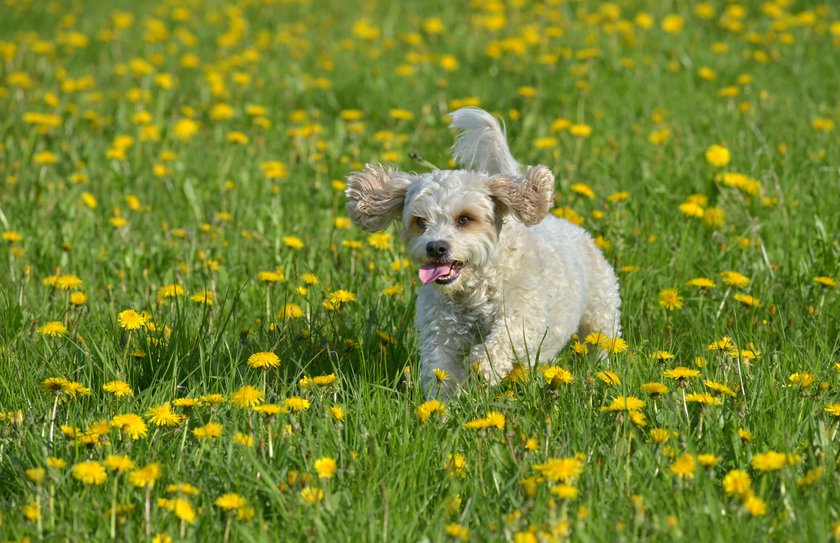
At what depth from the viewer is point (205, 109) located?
9.04 meters

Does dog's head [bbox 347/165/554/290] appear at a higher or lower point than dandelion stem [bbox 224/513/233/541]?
higher

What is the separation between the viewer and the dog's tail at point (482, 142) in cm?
490

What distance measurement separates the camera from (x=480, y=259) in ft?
14.7

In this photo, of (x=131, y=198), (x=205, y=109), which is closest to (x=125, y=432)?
(x=131, y=198)

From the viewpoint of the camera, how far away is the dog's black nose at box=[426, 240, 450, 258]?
4.34 m

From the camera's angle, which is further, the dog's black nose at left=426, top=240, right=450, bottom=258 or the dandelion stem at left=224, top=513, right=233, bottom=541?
the dog's black nose at left=426, top=240, right=450, bottom=258

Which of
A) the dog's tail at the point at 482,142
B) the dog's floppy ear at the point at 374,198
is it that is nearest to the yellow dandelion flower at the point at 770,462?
the dog's floppy ear at the point at 374,198

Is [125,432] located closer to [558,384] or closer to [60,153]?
[558,384]

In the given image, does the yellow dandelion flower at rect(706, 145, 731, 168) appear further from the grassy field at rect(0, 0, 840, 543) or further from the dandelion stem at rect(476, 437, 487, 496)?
the dandelion stem at rect(476, 437, 487, 496)

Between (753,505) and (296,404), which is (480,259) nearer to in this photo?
(296,404)

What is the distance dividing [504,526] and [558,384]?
2.56 feet

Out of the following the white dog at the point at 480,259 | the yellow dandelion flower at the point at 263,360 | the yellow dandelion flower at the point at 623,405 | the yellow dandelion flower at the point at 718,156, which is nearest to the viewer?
the yellow dandelion flower at the point at 623,405

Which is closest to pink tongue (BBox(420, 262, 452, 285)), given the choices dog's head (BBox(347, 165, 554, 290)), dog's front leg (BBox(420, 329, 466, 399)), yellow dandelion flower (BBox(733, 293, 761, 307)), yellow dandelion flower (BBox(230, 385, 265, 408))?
dog's head (BBox(347, 165, 554, 290))

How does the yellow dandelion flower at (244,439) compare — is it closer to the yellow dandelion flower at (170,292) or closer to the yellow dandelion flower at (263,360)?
the yellow dandelion flower at (263,360)
